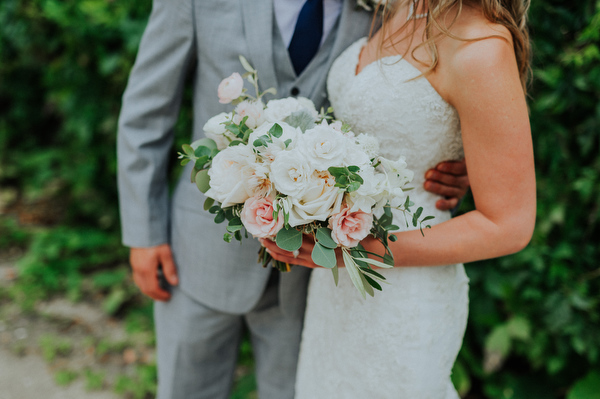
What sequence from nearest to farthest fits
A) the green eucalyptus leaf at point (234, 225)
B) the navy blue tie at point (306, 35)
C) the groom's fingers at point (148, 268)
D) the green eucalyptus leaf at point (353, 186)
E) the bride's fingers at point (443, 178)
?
the green eucalyptus leaf at point (353, 186)
the green eucalyptus leaf at point (234, 225)
the bride's fingers at point (443, 178)
the navy blue tie at point (306, 35)
the groom's fingers at point (148, 268)

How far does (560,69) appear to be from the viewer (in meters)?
1.95

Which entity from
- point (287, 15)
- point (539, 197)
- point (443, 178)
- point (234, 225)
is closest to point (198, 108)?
point (287, 15)

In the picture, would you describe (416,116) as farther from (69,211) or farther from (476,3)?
(69,211)

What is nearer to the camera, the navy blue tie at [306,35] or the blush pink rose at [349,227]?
the blush pink rose at [349,227]

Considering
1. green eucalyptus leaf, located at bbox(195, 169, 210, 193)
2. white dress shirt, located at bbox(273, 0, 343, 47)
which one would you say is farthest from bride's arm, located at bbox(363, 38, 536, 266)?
white dress shirt, located at bbox(273, 0, 343, 47)

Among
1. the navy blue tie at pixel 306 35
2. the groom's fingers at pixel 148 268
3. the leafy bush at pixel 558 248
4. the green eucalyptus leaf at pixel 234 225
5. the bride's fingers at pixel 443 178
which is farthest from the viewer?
the leafy bush at pixel 558 248

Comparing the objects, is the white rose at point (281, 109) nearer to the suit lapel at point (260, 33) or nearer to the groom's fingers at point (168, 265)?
the suit lapel at point (260, 33)

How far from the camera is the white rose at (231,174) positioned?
1.04 meters

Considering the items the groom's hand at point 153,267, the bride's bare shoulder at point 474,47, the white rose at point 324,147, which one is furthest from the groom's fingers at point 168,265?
the bride's bare shoulder at point 474,47

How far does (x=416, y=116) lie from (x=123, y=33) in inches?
87.3

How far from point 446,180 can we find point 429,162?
0.31ft

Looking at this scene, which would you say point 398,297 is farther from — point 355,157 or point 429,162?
point 355,157

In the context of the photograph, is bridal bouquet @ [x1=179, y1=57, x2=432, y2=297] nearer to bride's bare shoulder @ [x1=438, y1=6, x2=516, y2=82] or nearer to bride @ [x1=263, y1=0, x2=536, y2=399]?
bride @ [x1=263, y1=0, x2=536, y2=399]

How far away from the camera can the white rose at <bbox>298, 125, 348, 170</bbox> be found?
39.0 inches
